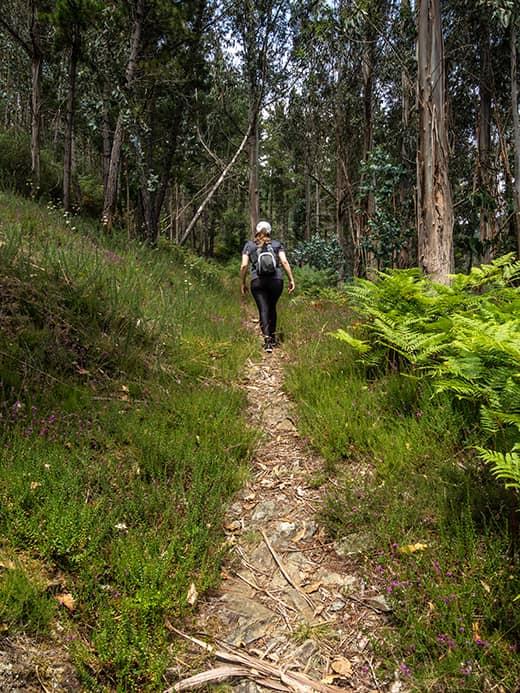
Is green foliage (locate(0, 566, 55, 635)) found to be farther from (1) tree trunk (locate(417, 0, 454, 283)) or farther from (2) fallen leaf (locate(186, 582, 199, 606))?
(1) tree trunk (locate(417, 0, 454, 283))

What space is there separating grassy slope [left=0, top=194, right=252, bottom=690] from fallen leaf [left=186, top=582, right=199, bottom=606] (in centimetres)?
3

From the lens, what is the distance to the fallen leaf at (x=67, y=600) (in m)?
1.77

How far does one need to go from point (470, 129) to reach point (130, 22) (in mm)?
13699

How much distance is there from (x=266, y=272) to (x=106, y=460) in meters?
3.99

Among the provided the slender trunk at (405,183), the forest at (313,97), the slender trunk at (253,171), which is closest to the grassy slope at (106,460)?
the forest at (313,97)

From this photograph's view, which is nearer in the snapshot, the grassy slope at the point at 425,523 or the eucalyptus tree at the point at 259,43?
the grassy slope at the point at 425,523

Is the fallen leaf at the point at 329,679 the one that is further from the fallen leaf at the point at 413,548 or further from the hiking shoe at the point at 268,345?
the hiking shoe at the point at 268,345

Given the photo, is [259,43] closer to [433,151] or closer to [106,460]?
[433,151]

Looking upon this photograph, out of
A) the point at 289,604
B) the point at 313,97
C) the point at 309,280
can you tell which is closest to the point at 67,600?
the point at 289,604

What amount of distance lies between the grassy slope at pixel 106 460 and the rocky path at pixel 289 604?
0.65ft

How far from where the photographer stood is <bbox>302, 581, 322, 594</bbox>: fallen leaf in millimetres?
2218

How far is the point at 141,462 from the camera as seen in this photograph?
282cm

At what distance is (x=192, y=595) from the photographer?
2023 mm

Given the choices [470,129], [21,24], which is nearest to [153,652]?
[21,24]
